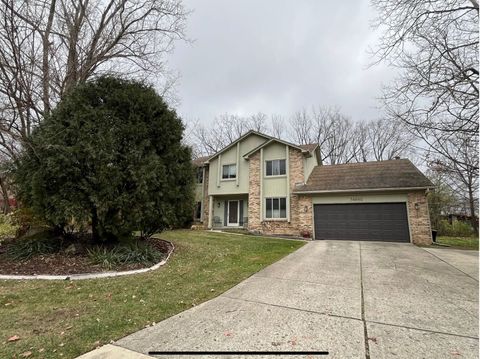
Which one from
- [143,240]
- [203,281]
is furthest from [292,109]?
[203,281]

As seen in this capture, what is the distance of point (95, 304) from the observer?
161 inches

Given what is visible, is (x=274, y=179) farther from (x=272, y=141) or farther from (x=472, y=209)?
(x=472, y=209)

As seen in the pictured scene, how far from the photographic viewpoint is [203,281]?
5.46m

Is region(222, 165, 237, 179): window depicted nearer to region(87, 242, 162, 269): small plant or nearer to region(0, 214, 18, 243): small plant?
region(87, 242, 162, 269): small plant

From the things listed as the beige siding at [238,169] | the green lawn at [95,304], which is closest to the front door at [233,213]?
the beige siding at [238,169]

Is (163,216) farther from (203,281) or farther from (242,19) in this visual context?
(242,19)

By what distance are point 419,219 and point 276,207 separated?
7666mm

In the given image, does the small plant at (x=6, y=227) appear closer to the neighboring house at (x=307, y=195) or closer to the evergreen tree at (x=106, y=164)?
the evergreen tree at (x=106, y=164)

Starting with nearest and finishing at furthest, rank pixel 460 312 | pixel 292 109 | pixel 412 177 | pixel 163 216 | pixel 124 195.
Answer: pixel 460 312
pixel 124 195
pixel 163 216
pixel 412 177
pixel 292 109

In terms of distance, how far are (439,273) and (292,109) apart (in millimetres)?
25898

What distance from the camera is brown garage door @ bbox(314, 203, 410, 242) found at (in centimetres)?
1340

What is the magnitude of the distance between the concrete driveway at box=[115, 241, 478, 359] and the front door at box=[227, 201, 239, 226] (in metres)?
13.4

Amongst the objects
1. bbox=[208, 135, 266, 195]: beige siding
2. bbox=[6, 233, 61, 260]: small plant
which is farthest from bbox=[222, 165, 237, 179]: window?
bbox=[6, 233, 61, 260]: small plant

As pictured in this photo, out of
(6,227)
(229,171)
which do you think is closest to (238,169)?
(229,171)
